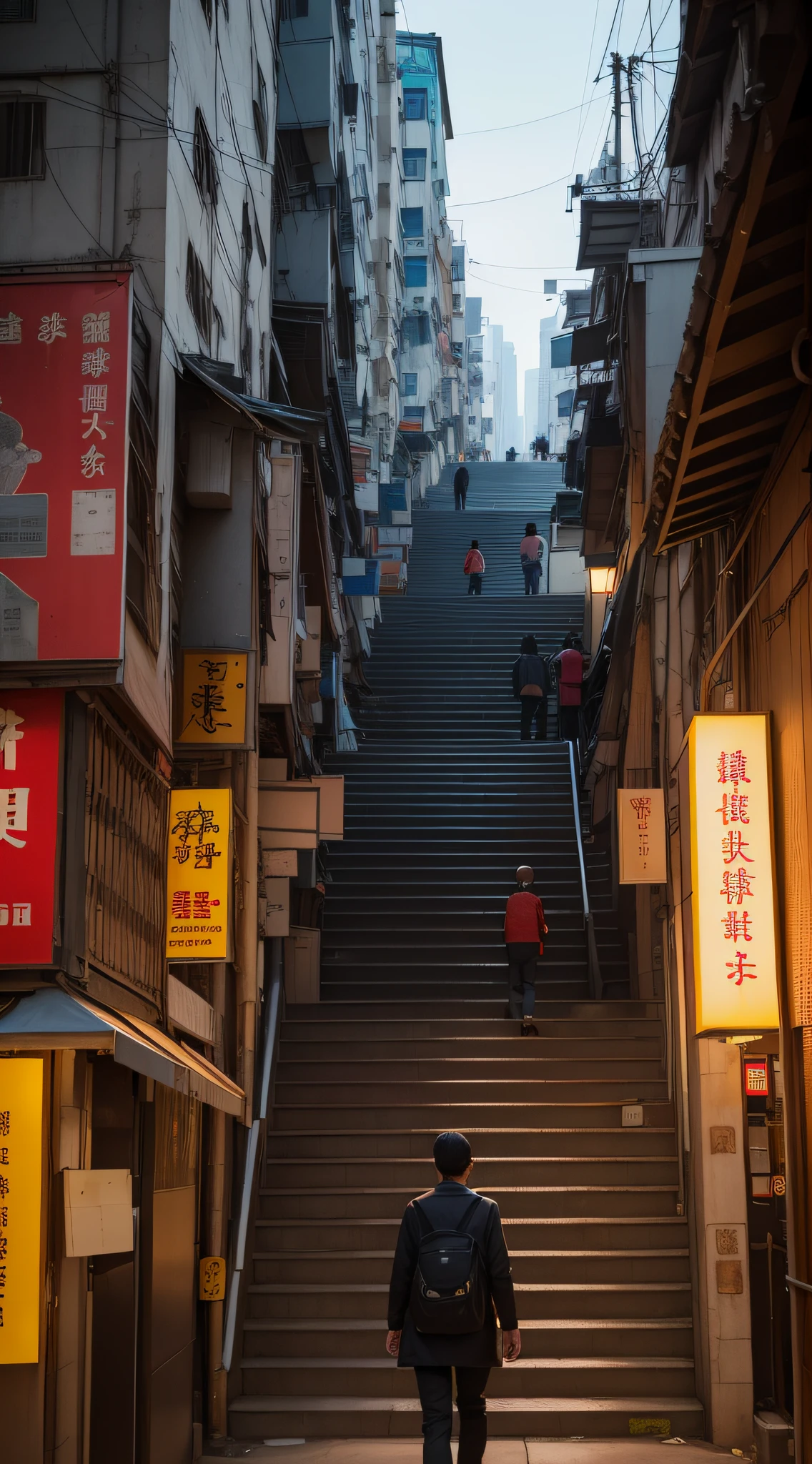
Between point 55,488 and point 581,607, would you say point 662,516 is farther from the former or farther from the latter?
point 581,607

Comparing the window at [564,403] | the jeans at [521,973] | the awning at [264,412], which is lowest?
the jeans at [521,973]

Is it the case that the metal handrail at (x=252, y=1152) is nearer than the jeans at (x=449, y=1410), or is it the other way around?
the jeans at (x=449, y=1410)

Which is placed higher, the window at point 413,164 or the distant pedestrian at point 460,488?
the window at point 413,164

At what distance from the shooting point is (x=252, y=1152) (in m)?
11.3

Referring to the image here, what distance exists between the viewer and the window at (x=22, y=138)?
27.1ft

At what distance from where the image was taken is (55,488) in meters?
6.75

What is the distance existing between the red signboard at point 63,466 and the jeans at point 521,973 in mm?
8159

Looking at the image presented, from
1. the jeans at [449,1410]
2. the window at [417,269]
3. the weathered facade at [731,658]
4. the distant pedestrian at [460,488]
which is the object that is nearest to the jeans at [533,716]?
the weathered facade at [731,658]

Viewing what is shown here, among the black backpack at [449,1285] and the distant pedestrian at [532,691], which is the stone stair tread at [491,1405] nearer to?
the black backpack at [449,1285]

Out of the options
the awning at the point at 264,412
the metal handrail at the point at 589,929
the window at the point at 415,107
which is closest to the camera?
the awning at the point at 264,412

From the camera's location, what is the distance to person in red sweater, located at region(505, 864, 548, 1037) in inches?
552

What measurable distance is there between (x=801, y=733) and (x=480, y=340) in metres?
117

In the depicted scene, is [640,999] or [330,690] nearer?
[640,999]

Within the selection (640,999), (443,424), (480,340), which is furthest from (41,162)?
A: (480,340)
